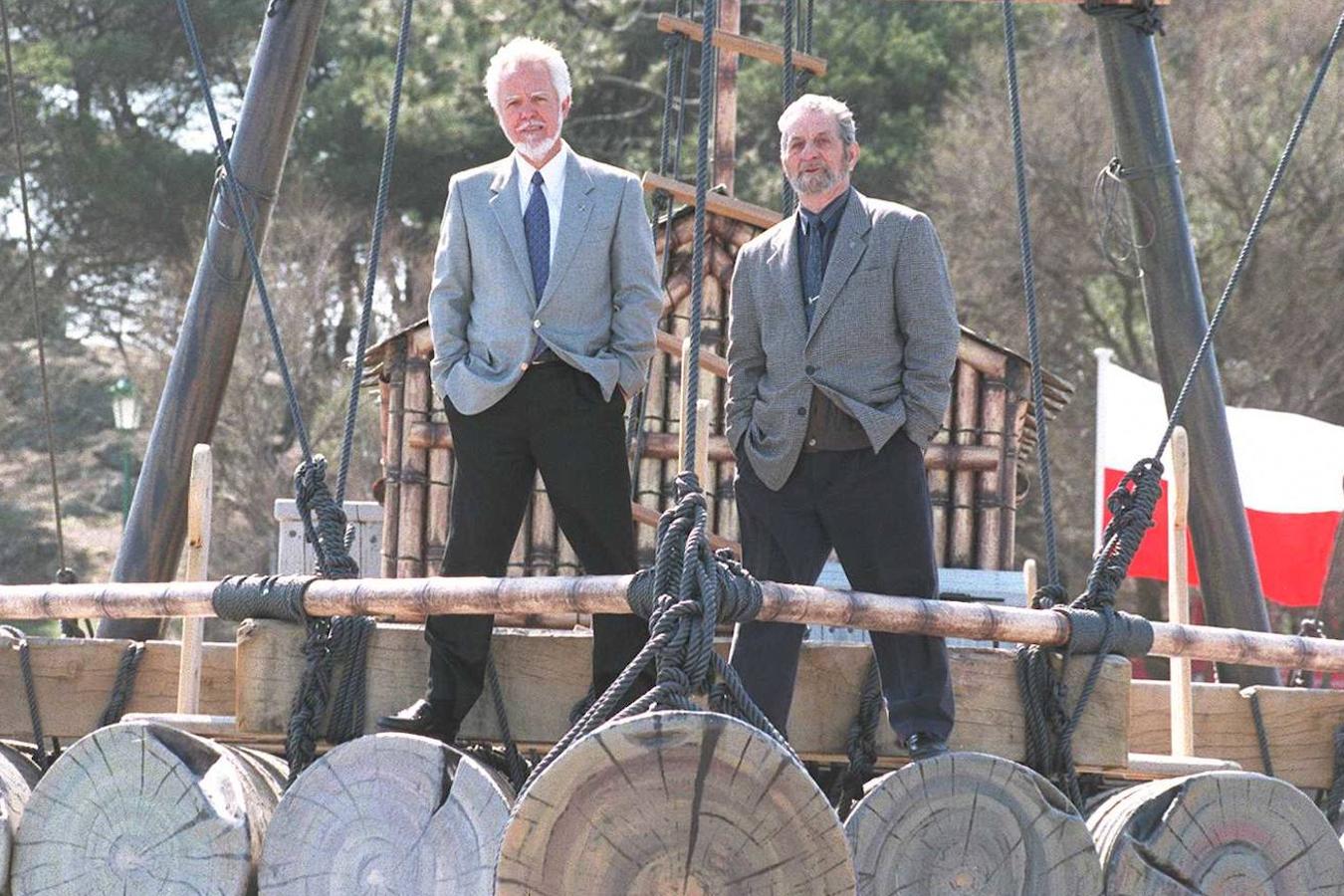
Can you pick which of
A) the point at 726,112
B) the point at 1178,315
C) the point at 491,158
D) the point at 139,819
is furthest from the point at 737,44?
the point at 491,158

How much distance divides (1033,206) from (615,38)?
532 centimetres

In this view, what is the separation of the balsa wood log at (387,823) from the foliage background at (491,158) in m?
17.8

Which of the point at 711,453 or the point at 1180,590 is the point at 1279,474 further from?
the point at 1180,590

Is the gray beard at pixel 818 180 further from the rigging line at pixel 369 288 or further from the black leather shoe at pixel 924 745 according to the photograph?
the black leather shoe at pixel 924 745

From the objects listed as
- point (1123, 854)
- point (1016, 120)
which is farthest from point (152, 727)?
point (1016, 120)

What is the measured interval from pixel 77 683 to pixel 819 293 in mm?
2196

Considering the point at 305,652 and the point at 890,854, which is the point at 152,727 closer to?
the point at 305,652

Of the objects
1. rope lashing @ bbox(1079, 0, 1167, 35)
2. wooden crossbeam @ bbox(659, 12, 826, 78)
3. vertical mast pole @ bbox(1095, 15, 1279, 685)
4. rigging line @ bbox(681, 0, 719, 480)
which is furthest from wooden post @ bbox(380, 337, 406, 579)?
rigging line @ bbox(681, 0, 719, 480)

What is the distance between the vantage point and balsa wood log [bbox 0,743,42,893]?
176 inches

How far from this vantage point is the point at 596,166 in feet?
16.1

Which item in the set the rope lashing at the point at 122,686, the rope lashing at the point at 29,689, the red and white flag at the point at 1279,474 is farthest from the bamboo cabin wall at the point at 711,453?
the rope lashing at the point at 29,689

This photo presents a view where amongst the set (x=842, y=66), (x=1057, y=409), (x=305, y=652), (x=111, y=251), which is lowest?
(x=305, y=652)

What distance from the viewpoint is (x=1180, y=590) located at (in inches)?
237

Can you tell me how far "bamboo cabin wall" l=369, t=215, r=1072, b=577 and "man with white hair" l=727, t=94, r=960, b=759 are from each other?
205 inches
